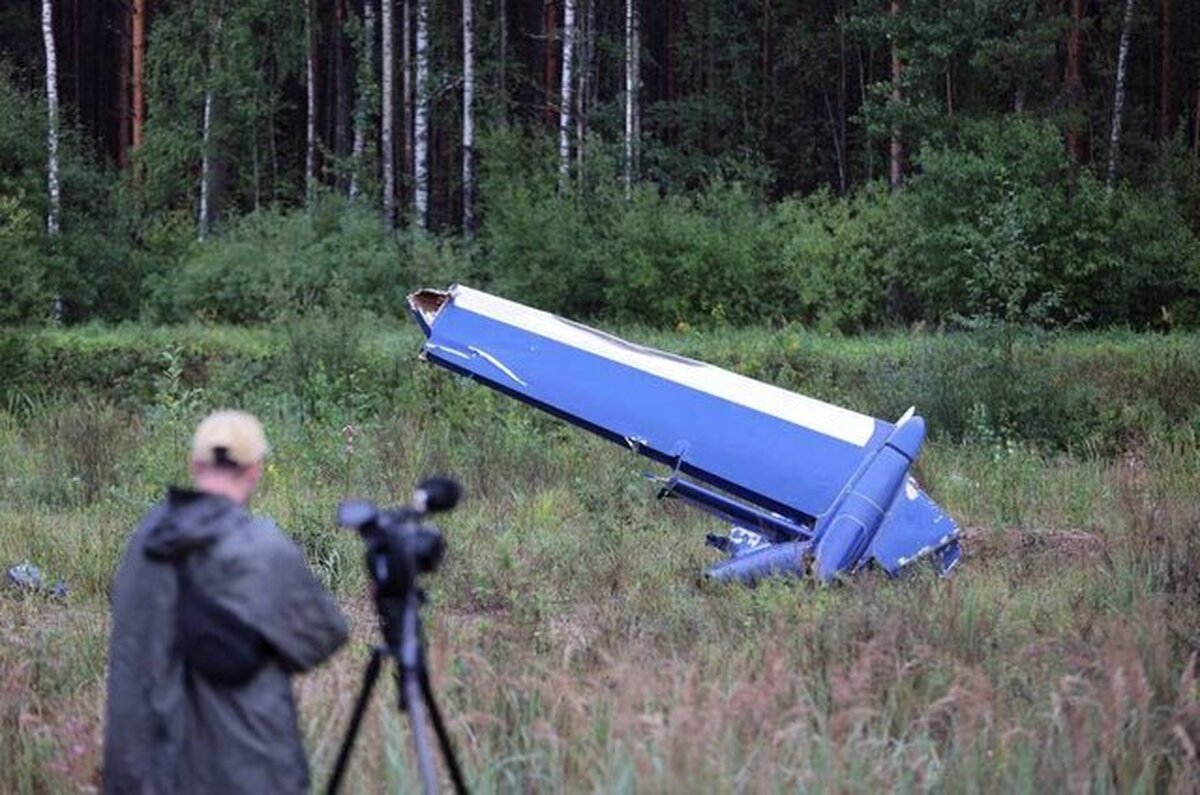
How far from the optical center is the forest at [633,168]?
23.6m

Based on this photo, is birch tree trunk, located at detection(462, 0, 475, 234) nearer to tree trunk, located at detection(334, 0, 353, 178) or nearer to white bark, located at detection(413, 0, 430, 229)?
white bark, located at detection(413, 0, 430, 229)

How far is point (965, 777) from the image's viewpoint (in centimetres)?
521

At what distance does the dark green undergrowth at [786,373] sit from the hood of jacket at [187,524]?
10.9 metres

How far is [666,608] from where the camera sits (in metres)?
8.12

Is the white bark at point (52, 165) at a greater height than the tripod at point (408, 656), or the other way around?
the tripod at point (408, 656)

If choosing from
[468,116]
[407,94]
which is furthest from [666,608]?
[407,94]

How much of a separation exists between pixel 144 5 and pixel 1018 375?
2608 centimetres

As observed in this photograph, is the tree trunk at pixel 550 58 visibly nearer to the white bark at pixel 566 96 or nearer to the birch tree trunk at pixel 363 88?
the birch tree trunk at pixel 363 88

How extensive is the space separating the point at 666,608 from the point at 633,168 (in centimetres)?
2408

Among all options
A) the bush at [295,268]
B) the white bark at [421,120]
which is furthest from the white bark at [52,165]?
the white bark at [421,120]

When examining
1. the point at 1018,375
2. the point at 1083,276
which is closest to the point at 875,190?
the point at 1083,276

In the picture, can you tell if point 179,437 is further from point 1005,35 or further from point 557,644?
point 1005,35

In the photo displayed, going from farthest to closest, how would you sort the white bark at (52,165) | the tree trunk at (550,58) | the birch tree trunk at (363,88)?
1. the tree trunk at (550,58)
2. the birch tree trunk at (363,88)
3. the white bark at (52,165)

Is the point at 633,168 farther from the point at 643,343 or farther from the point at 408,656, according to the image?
the point at 408,656
